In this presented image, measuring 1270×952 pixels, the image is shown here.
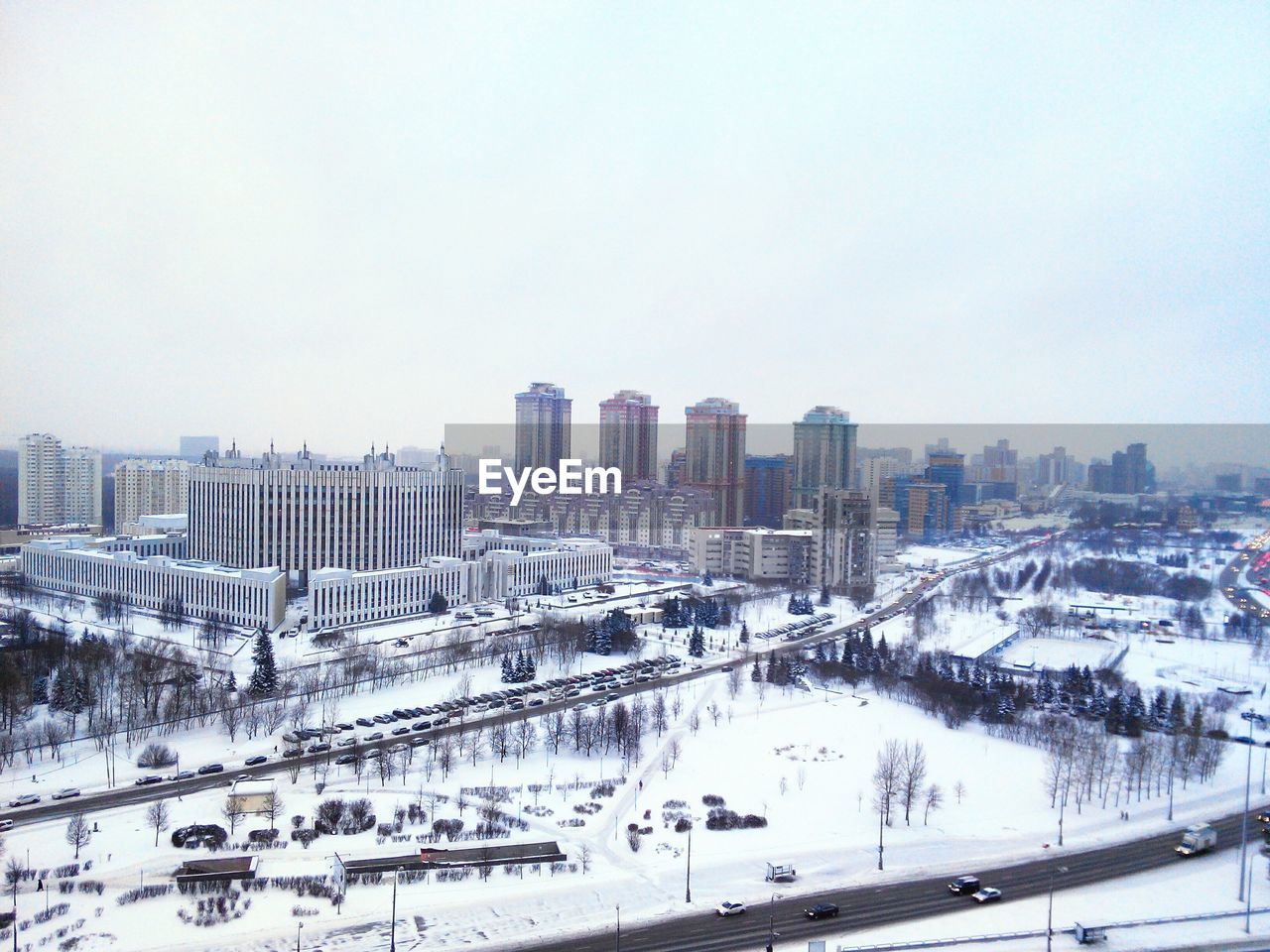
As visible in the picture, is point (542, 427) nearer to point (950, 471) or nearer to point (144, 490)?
point (144, 490)

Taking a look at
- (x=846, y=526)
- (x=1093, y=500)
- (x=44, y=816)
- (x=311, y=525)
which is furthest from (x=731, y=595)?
(x=1093, y=500)

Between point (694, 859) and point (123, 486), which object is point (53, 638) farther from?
point (123, 486)

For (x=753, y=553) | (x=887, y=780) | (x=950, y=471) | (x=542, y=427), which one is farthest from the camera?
(x=950, y=471)

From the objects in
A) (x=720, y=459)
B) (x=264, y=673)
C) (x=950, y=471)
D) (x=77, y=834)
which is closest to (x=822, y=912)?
(x=77, y=834)

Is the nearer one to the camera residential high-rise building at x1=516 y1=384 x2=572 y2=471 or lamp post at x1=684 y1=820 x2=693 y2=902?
lamp post at x1=684 y1=820 x2=693 y2=902

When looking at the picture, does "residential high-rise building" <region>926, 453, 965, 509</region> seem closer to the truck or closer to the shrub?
the truck

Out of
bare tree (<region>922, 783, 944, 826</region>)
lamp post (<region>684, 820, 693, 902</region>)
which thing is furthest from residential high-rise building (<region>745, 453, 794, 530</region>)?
lamp post (<region>684, 820, 693, 902</region>)
